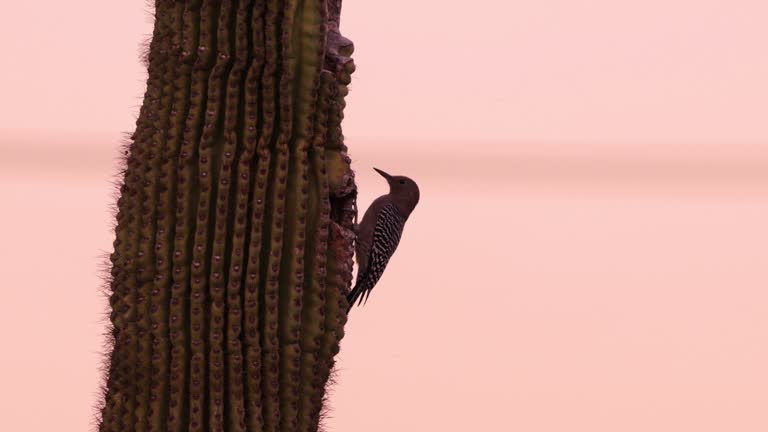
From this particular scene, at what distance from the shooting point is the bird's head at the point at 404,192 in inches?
185

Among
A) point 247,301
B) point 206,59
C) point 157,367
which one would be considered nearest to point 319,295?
point 247,301

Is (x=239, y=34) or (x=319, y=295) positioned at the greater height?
(x=239, y=34)

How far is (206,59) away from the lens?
3.31 metres

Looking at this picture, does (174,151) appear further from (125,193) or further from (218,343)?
(218,343)

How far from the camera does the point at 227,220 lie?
10.9ft

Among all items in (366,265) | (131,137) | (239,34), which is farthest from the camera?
A: (366,265)

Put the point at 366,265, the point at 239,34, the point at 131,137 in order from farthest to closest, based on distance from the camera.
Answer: the point at 366,265
the point at 131,137
the point at 239,34

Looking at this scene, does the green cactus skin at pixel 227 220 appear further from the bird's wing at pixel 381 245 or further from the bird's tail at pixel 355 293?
the bird's wing at pixel 381 245

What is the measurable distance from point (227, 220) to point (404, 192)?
148 centimetres

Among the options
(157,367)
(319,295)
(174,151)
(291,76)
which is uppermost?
(291,76)

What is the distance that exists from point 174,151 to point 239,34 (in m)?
0.33

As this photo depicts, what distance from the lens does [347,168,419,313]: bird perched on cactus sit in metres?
4.27

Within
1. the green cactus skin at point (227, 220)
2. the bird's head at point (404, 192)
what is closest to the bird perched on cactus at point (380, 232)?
the bird's head at point (404, 192)

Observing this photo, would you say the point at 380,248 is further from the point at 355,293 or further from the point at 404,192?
the point at 404,192
